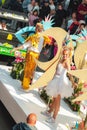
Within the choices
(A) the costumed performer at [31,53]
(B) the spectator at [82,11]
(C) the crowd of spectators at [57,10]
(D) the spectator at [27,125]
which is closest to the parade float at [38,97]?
(A) the costumed performer at [31,53]

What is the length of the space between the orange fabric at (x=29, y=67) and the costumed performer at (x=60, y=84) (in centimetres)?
93

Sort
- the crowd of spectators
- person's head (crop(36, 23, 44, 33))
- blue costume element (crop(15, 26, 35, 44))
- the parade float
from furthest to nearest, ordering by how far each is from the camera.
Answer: the crowd of spectators, blue costume element (crop(15, 26, 35, 44)), person's head (crop(36, 23, 44, 33)), the parade float

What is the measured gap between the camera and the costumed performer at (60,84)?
7.32m

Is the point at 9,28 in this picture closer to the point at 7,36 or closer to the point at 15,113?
the point at 7,36

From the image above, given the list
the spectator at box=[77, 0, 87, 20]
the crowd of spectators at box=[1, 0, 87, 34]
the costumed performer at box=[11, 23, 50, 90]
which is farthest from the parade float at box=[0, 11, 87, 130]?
the spectator at box=[77, 0, 87, 20]

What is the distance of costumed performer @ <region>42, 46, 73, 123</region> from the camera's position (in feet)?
24.0

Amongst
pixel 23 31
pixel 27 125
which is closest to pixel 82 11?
pixel 23 31

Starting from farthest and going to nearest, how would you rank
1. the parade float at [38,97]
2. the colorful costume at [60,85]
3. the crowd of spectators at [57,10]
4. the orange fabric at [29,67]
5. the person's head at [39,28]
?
1. the crowd of spectators at [57,10]
2. the person's head at [39,28]
3. the orange fabric at [29,67]
4. the parade float at [38,97]
5. the colorful costume at [60,85]

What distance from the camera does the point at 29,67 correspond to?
8391 millimetres

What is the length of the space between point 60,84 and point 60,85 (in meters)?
0.02

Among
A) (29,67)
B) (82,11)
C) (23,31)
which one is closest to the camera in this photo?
(29,67)

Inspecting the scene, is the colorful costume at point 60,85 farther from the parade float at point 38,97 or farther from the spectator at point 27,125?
Answer: the spectator at point 27,125

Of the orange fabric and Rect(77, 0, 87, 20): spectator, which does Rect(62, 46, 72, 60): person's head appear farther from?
Rect(77, 0, 87, 20): spectator

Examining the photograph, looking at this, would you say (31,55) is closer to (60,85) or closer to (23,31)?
(60,85)
